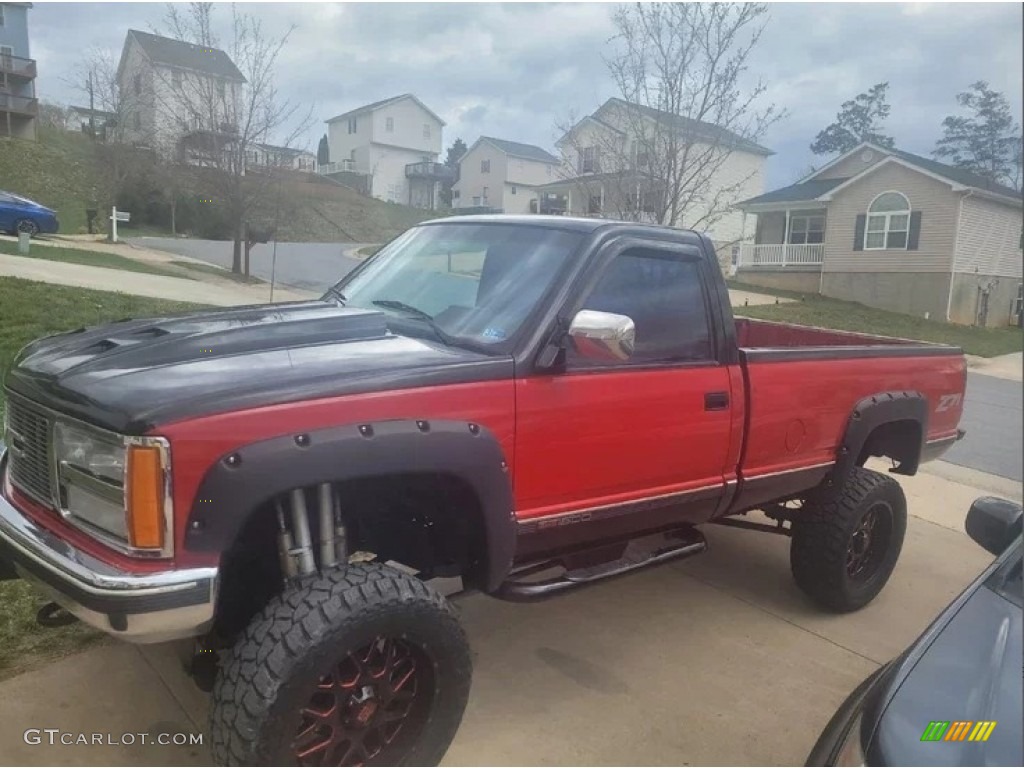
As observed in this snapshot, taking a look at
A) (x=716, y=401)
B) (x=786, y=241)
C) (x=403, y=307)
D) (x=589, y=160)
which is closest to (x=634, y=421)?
(x=716, y=401)

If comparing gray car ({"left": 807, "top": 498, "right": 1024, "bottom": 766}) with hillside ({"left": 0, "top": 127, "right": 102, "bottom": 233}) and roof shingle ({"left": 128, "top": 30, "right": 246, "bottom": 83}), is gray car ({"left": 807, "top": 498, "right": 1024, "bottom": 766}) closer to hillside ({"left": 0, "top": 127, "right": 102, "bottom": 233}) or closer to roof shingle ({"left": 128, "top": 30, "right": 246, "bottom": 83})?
hillside ({"left": 0, "top": 127, "right": 102, "bottom": 233})

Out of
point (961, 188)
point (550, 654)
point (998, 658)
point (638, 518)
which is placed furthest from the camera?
point (961, 188)

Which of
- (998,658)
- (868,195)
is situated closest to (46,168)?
(998,658)

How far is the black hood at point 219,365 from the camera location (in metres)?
2.26

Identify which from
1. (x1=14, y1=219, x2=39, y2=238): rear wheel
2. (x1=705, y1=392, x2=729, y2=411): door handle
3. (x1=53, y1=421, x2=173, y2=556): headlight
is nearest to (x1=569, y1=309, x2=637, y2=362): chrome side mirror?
(x1=705, y1=392, x2=729, y2=411): door handle

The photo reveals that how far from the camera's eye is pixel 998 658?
1.93m

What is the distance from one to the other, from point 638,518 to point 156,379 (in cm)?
195

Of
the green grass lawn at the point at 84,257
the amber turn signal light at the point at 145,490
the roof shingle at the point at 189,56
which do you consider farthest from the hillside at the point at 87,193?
Result: the amber turn signal light at the point at 145,490

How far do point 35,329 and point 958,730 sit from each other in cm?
866

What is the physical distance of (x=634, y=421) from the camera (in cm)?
317

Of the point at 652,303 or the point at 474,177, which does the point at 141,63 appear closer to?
the point at 652,303

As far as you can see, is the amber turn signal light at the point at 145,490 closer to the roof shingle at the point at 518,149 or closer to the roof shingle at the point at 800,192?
the roof shingle at the point at 800,192

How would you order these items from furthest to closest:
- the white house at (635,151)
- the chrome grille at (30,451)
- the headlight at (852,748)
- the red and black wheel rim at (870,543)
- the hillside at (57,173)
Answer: the hillside at (57,173), the white house at (635,151), the red and black wheel rim at (870,543), the chrome grille at (30,451), the headlight at (852,748)

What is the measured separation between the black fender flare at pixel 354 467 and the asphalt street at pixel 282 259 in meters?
14.1
